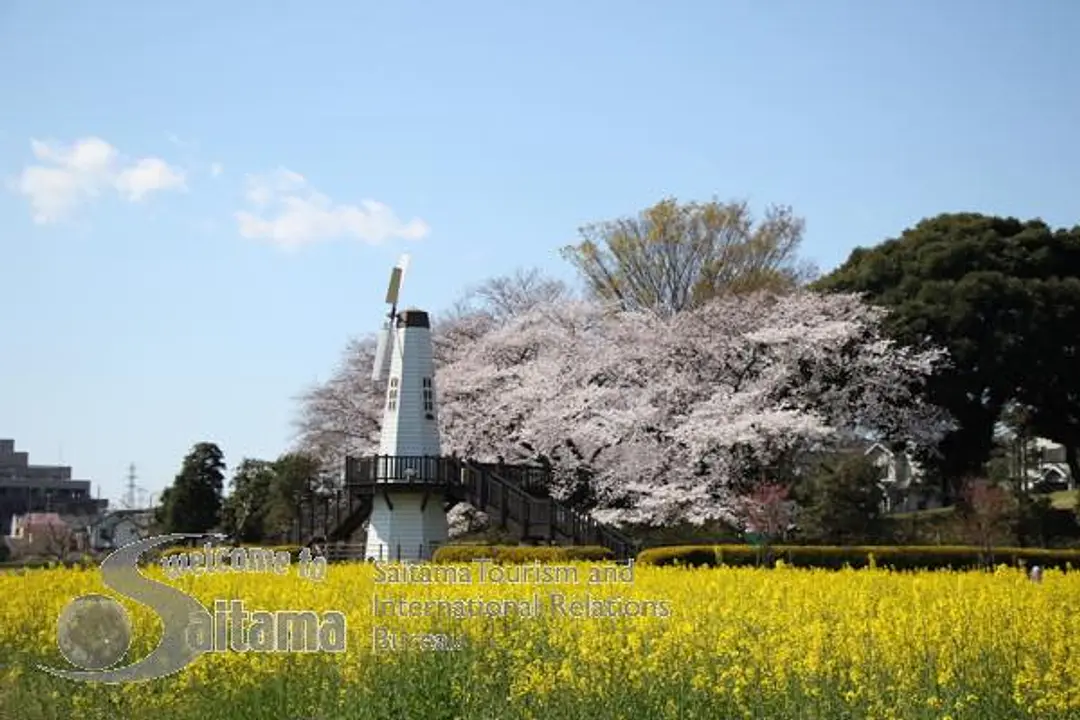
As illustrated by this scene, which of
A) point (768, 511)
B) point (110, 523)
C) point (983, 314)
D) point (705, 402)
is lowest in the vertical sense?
point (110, 523)

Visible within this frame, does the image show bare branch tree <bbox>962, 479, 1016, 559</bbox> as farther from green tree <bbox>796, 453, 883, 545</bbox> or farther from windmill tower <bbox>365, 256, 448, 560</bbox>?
windmill tower <bbox>365, 256, 448, 560</bbox>

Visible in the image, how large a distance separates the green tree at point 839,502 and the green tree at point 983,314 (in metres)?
3.80

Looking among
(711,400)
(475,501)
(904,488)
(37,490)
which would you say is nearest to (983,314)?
(711,400)

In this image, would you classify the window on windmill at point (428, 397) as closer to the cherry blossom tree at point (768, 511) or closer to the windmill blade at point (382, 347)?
the windmill blade at point (382, 347)

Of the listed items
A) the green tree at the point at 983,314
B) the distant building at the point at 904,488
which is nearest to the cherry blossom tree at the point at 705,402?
the green tree at the point at 983,314

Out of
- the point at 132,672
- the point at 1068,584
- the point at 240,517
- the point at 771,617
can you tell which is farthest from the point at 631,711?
the point at 240,517

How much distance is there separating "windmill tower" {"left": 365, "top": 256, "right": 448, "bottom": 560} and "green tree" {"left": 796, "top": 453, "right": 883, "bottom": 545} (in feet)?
30.4

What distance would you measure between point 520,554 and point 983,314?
17727 mm

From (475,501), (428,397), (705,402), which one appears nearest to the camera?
(475,501)

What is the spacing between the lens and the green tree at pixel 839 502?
104ft

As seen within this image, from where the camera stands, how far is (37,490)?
351 ft

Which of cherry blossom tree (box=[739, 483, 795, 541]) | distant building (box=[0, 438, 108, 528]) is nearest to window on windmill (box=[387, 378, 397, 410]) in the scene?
cherry blossom tree (box=[739, 483, 795, 541])

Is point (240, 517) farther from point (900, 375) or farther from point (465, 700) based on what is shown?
point (465, 700)

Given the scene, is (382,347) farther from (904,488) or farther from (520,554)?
(904,488)
